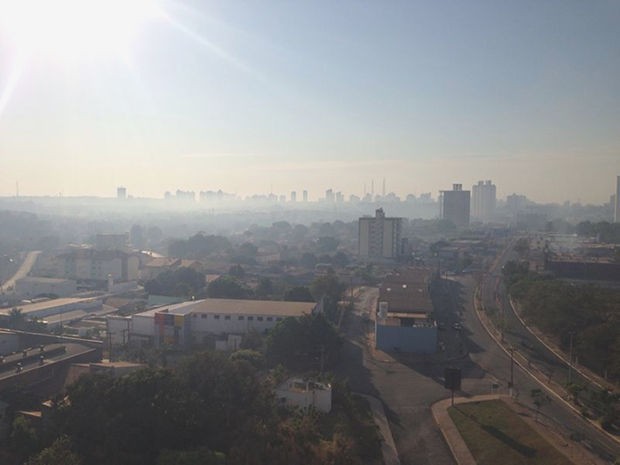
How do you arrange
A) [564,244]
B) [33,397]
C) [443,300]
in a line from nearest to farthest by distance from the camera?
[33,397]
[443,300]
[564,244]

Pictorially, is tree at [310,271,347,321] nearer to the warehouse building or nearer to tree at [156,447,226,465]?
the warehouse building

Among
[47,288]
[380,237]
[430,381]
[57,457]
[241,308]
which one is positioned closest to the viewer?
[57,457]

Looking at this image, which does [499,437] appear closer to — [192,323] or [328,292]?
[192,323]

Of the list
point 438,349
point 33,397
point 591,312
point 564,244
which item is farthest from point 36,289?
point 564,244

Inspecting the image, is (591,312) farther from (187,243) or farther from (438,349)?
(187,243)

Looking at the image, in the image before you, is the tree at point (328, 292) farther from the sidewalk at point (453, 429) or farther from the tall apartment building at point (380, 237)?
the tall apartment building at point (380, 237)

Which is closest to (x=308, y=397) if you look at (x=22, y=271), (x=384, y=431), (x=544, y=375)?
(x=384, y=431)

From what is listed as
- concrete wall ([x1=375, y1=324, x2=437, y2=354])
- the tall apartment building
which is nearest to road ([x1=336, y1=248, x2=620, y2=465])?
concrete wall ([x1=375, y1=324, x2=437, y2=354])
